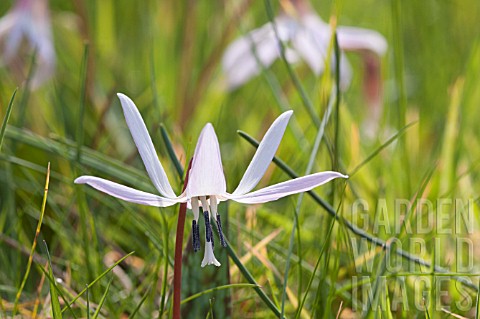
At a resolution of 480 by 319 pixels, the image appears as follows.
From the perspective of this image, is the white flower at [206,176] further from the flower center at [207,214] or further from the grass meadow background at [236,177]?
the grass meadow background at [236,177]

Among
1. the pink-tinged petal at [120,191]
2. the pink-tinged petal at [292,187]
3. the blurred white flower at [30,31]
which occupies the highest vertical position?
the blurred white flower at [30,31]

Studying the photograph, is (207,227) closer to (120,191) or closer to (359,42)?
(120,191)

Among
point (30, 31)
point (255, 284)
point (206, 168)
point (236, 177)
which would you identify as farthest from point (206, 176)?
point (30, 31)

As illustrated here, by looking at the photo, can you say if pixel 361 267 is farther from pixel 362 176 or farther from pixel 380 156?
pixel 380 156

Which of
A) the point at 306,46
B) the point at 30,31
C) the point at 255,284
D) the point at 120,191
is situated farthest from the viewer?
the point at 306,46

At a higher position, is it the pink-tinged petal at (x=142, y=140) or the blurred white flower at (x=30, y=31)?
the blurred white flower at (x=30, y=31)

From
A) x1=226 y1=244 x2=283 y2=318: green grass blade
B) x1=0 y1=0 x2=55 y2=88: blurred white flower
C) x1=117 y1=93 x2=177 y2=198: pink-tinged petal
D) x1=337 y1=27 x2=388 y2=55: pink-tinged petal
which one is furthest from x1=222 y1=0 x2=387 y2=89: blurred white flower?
x1=117 y1=93 x2=177 y2=198: pink-tinged petal

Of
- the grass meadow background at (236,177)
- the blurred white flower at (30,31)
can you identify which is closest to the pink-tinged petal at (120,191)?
the grass meadow background at (236,177)
